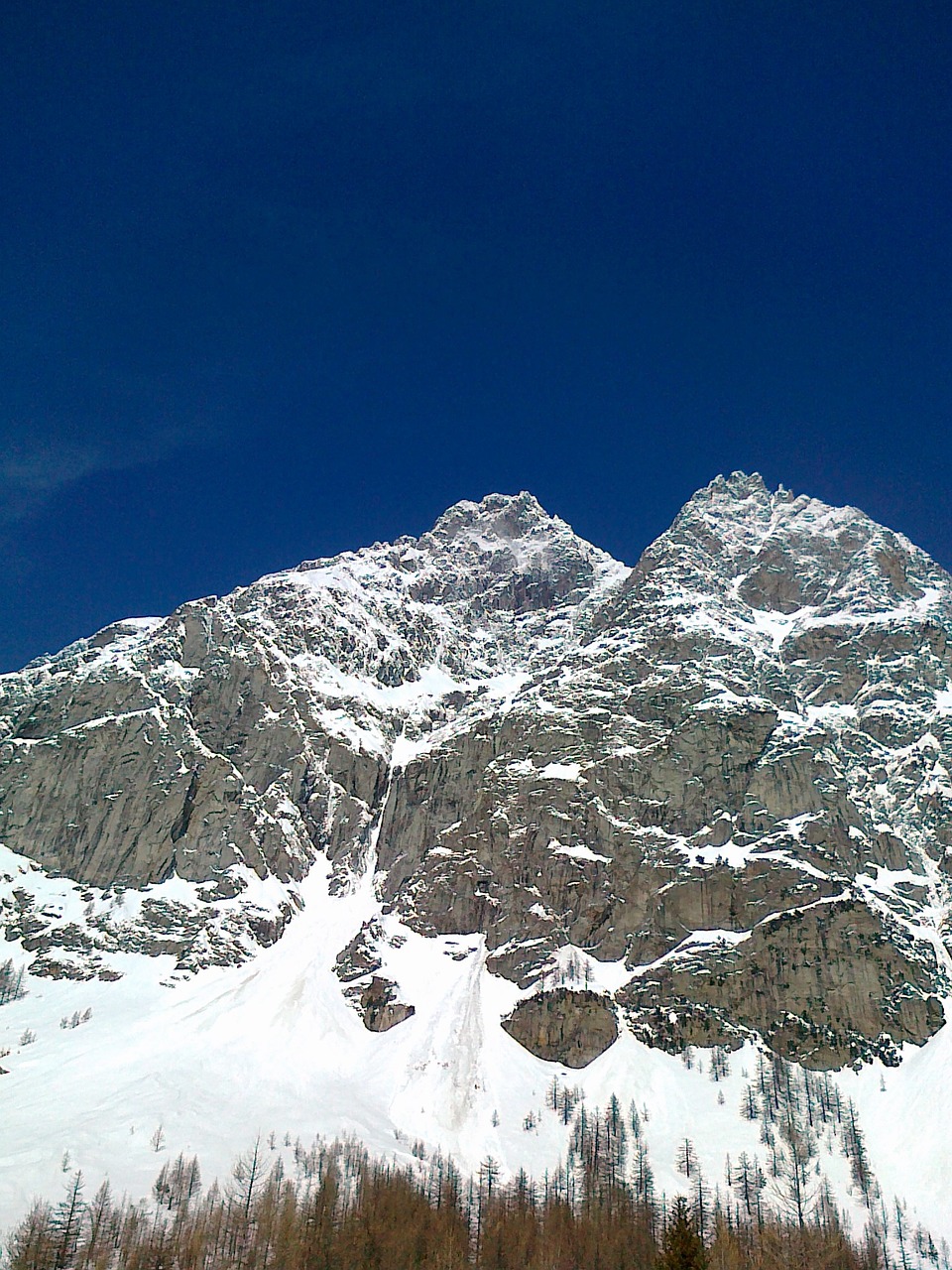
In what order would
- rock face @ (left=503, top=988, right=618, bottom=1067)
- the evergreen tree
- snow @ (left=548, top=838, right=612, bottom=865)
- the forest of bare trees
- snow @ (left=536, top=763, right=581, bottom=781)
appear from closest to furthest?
the evergreen tree < the forest of bare trees < rock face @ (left=503, top=988, right=618, bottom=1067) < snow @ (left=548, top=838, right=612, bottom=865) < snow @ (left=536, top=763, right=581, bottom=781)

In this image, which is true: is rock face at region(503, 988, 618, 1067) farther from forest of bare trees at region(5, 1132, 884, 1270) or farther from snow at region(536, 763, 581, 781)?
snow at region(536, 763, 581, 781)

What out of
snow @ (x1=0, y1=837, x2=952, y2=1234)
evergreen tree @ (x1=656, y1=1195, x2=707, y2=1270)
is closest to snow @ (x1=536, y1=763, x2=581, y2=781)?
snow @ (x1=0, y1=837, x2=952, y2=1234)

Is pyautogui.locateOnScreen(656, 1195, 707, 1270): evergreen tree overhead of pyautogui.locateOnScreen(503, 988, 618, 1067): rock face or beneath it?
beneath

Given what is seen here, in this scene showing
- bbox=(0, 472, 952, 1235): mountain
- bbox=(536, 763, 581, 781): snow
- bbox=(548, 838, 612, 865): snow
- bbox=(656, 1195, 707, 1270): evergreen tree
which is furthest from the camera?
bbox=(536, 763, 581, 781): snow

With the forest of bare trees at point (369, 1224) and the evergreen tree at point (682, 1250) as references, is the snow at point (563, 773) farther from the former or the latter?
the evergreen tree at point (682, 1250)

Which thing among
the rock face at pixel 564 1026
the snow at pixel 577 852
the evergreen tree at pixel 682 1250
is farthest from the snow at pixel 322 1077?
the evergreen tree at pixel 682 1250

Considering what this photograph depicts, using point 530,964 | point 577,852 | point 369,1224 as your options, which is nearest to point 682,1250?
point 369,1224

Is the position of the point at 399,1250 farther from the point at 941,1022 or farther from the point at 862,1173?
the point at 941,1022

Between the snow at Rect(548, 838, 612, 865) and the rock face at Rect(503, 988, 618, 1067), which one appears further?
the snow at Rect(548, 838, 612, 865)

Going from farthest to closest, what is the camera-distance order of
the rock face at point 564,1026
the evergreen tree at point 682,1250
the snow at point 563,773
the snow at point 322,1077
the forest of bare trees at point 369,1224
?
1. the snow at point 563,773
2. the rock face at point 564,1026
3. the snow at point 322,1077
4. the forest of bare trees at point 369,1224
5. the evergreen tree at point 682,1250

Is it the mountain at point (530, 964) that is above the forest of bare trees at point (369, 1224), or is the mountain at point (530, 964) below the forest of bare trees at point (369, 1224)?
above

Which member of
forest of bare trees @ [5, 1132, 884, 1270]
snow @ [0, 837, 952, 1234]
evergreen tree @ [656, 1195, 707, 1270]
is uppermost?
snow @ [0, 837, 952, 1234]

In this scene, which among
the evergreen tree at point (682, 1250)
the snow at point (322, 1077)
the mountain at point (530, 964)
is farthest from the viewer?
the mountain at point (530, 964)

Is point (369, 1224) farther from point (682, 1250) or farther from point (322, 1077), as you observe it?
point (682, 1250)
